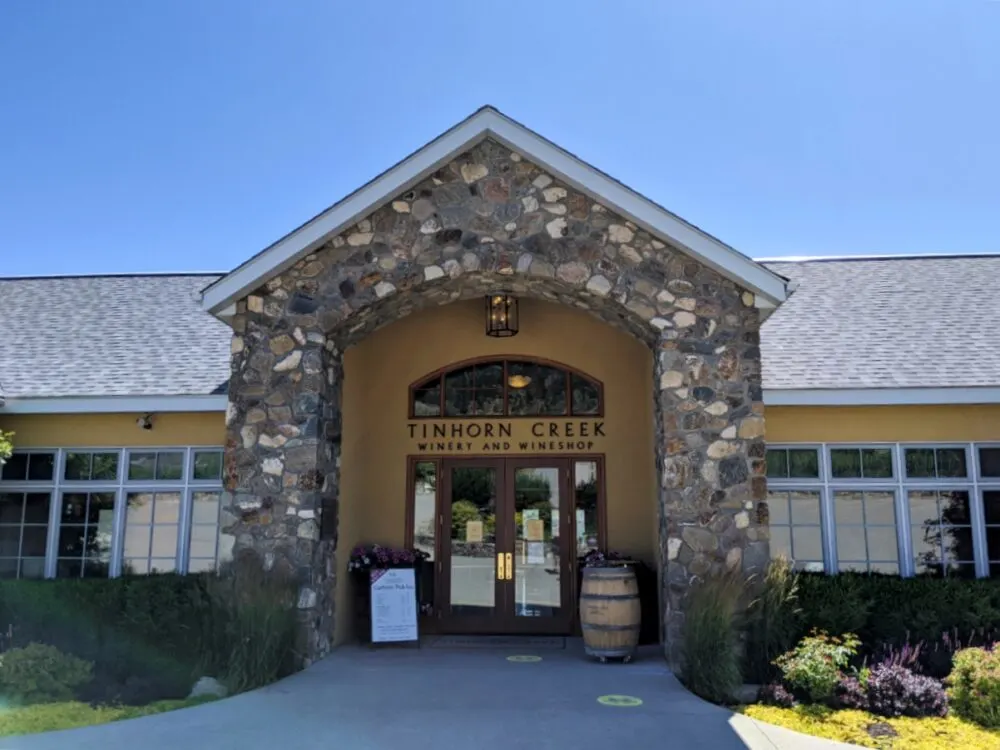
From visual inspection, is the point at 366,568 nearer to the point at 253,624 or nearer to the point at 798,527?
the point at 253,624

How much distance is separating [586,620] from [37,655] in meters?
5.45

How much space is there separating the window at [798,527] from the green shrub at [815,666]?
203 cm

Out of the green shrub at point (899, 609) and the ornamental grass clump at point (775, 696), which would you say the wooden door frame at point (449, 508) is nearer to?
the green shrub at point (899, 609)

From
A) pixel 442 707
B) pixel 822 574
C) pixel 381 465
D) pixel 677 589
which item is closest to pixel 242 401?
pixel 381 465

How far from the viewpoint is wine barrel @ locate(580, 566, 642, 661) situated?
29.1 ft

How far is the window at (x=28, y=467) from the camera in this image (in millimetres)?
11305

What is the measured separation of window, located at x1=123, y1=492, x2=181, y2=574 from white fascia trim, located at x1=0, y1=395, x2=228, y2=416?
45.4 inches

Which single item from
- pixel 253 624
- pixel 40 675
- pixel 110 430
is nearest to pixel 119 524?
pixel 110 430

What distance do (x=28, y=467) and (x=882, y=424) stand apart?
36.1 ft

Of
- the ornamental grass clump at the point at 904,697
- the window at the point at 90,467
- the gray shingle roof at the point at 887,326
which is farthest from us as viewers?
the window at the point at 90,467

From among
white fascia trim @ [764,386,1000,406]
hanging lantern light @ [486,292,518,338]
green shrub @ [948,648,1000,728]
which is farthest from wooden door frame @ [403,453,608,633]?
green shrub @ [948,648,1000,728]

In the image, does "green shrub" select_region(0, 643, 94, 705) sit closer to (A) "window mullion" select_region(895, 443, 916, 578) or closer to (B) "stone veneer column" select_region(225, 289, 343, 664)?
(B) "stone veneer column" select_region(225, 289, 343, 664)

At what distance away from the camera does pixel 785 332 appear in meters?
12.1

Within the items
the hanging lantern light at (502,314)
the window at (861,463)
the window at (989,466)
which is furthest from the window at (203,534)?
the window at (989,466)
